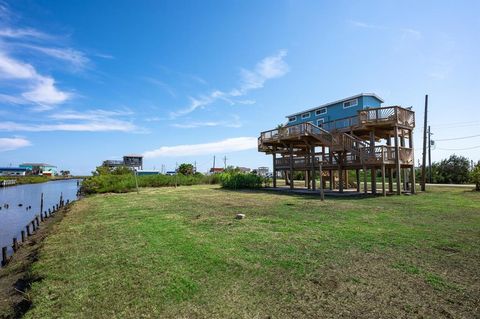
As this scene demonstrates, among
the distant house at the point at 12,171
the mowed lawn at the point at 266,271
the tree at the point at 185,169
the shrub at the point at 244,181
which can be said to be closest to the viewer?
the mowed lawn at the point at 266,271

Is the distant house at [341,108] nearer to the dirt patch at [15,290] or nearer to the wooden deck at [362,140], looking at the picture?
the wooden deck at [362,140]

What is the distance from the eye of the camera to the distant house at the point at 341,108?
2295cm

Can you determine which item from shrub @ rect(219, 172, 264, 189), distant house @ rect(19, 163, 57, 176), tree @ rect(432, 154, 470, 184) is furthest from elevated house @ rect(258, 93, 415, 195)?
distant house @ rect(19, 163, 57, 176)

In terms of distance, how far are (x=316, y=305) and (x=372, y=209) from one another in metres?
8.55

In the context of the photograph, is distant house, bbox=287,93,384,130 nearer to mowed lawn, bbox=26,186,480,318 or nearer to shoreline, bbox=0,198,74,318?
mowed lawn, bbox=26,186,480,318

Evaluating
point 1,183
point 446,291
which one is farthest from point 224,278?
point 1,183

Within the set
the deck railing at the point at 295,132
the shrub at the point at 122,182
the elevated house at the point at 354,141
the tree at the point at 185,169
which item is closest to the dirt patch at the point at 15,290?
the elevated house at the point at 354,141

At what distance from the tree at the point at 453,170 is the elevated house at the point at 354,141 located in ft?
49.1

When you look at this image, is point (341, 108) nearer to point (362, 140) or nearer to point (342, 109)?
point (342, 109)

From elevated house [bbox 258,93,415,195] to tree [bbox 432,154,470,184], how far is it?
15.0m

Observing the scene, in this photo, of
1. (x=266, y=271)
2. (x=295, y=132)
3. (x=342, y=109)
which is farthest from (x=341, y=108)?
(x=266, y=271)

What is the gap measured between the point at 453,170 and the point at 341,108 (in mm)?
17307

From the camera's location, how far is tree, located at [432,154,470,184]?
→ 102ft

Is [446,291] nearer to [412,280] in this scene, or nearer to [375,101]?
[412,280]
